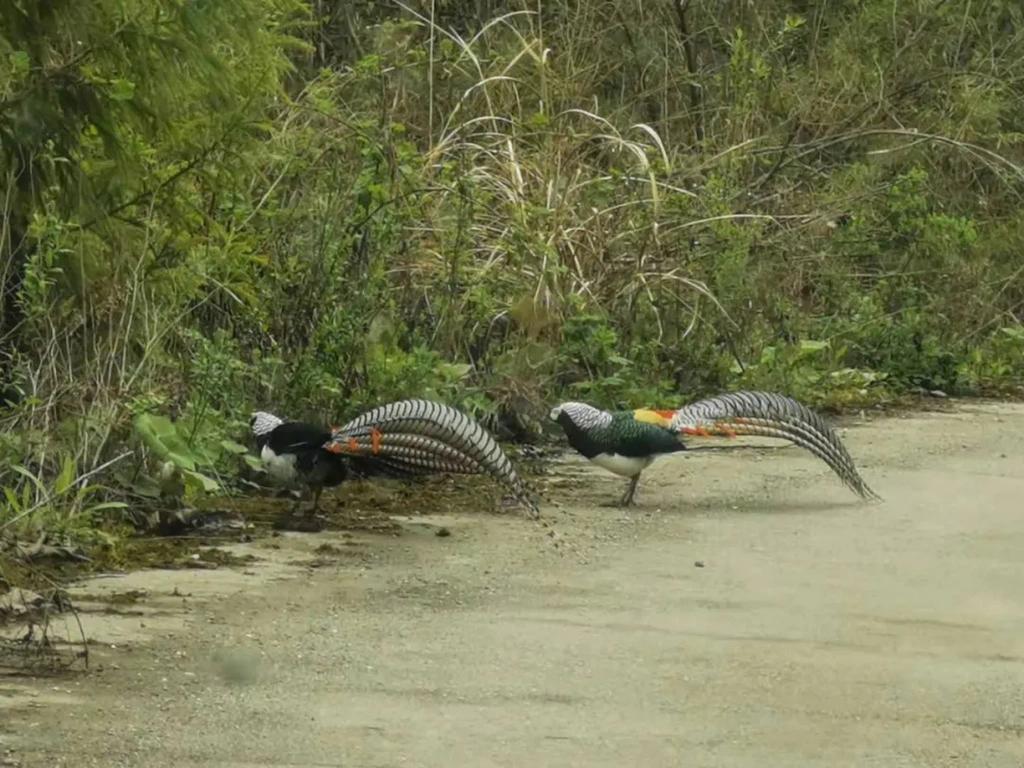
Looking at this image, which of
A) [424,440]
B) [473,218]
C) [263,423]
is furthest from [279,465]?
[473,218]

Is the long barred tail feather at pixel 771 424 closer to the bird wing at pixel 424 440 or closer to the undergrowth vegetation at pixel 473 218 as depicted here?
the undergrowth vegetation at pixel 473 218

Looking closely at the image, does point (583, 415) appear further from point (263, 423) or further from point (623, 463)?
point (263, 423)

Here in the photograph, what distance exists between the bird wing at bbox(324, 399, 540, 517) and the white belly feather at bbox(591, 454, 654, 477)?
1.11 metres

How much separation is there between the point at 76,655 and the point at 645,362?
8192 mm

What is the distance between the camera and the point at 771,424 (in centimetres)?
1185

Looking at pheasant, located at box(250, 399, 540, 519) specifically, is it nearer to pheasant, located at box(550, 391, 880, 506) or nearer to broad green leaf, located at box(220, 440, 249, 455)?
broad green leaf, located at box(220, 440, 249, 455)

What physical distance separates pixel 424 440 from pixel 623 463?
56.0 inches

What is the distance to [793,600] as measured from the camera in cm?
899

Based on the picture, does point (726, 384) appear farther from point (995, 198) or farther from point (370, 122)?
point (995, 198)

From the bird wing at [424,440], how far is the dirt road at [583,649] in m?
0.32

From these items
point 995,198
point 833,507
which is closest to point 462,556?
point 833,507

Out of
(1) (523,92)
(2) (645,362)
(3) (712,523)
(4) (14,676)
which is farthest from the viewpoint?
(1) (523,92)

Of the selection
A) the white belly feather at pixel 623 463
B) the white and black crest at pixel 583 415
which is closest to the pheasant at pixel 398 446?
the white belly feather at pixel 623 463

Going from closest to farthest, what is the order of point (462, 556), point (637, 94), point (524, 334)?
point (462, 556)
point (524, 334)
point (637, 94)
